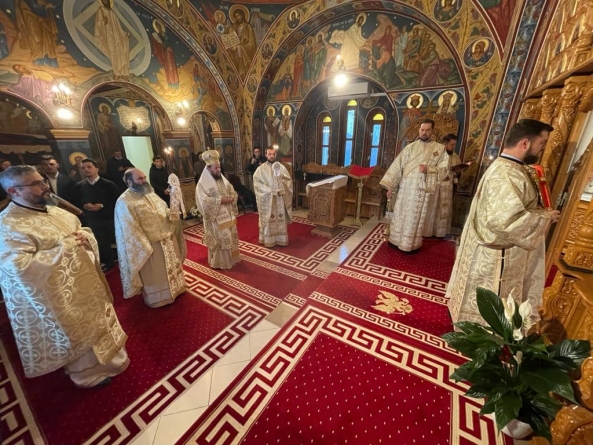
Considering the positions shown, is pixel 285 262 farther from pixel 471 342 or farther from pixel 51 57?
pixel 51 57

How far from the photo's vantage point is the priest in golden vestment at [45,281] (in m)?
1.72

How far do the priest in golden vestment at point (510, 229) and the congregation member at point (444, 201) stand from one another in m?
2.97

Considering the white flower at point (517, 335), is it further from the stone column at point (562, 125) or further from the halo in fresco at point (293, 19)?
the halo in fresco at point (293, 19)

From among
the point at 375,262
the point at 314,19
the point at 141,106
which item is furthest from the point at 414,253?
A: the point at 141,106

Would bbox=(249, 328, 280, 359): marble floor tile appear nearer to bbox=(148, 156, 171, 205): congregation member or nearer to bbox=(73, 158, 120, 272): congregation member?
bbox=(73, 158, 120, 272): congregation member

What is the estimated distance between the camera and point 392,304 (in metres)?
3.40

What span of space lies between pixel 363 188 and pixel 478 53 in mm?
3825

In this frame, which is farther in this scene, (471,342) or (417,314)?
(417,314)

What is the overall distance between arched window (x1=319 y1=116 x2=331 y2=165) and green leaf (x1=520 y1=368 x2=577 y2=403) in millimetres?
7678

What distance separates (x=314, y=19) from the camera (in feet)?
20.1

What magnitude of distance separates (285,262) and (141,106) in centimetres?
894

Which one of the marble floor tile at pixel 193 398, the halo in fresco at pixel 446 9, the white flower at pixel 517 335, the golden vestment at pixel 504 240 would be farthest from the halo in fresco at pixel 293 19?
the marble floor tile at pixel 193 398

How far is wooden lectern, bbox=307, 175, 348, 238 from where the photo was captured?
5734mm

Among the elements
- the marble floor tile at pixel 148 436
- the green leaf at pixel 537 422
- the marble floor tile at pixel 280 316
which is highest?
the green leaf at pixel 537 422
